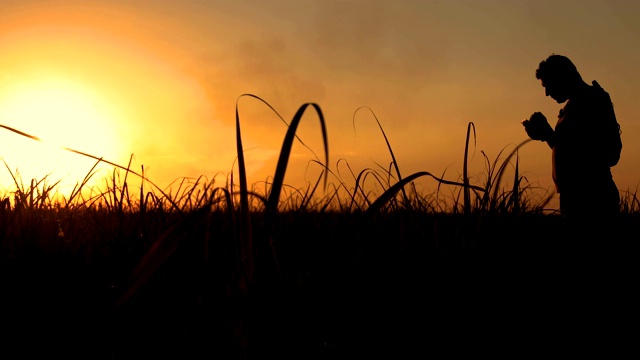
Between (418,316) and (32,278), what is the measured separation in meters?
1.20

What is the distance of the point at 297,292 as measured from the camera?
169cm

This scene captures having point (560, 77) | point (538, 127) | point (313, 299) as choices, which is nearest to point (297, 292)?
point (313, 299)

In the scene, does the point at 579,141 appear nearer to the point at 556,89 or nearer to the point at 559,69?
the point at 556,89

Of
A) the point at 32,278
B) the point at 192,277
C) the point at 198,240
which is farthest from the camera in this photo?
the point at 198,240

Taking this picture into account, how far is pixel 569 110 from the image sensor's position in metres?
4.75

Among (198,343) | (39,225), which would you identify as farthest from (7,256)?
(198,343)

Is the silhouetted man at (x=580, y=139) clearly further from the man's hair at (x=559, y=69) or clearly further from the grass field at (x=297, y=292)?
the grass field at (x=297, y=292)

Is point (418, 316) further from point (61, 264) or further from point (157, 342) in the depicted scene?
point (61, 264)

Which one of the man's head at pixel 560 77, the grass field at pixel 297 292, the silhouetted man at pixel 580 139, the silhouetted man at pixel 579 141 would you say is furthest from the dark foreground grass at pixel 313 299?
the man's head at pixel 560 77

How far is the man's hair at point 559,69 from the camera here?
15.6 feet

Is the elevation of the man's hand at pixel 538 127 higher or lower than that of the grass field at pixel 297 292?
higher

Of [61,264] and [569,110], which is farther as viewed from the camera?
[569,110]

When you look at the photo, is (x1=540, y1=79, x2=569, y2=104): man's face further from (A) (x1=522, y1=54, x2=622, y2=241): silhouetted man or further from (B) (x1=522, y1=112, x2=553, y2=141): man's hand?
(B) (x1=522, y1=112, x2=553, y2=141): man's hand

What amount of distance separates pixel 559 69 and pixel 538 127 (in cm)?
56
